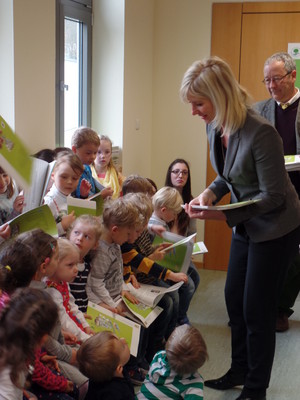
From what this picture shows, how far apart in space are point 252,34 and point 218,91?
8.95ft

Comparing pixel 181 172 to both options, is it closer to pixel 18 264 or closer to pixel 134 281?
pixel 134 281

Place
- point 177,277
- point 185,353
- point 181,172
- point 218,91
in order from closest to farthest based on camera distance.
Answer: point 185,353, point 218,91, point 177,277, point 181,172

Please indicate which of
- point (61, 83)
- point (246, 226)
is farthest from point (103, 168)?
point (246, 226)

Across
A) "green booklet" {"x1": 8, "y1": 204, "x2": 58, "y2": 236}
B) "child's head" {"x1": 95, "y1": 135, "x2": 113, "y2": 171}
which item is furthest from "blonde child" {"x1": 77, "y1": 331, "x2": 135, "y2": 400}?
"child's head" {"x1": 95, "y1": 135, "x2": 113, "y2": 171}

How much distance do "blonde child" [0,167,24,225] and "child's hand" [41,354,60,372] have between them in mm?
745

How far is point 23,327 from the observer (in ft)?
5.29

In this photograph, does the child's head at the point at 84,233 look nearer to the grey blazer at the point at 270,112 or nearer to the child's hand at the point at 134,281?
the child's hand at the point at 134,281

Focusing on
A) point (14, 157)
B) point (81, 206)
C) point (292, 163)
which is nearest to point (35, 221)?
point (14, 157)

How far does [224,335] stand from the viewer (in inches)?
146

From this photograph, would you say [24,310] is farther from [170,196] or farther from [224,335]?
[224,335]

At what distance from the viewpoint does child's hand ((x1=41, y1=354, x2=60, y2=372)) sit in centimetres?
215

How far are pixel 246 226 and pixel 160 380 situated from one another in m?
0.74

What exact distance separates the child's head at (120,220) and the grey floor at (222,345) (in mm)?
Result: 882

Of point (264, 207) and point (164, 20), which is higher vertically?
point (164, 20)
